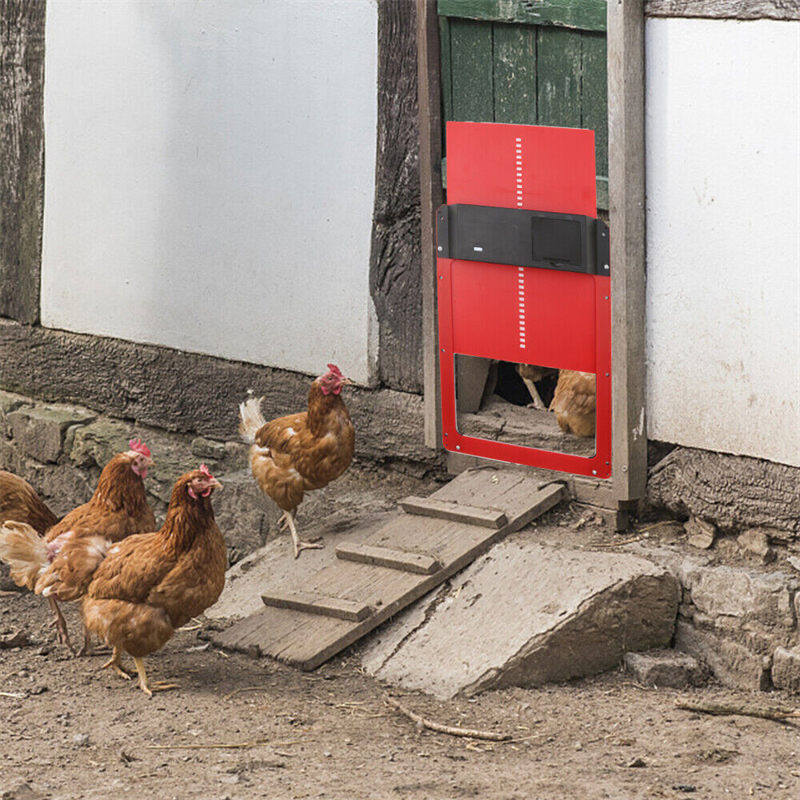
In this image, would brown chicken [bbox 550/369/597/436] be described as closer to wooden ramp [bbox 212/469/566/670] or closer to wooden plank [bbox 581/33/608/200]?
wooden ramp [bbox 212/469/566/670]

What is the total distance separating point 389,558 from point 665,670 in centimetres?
126

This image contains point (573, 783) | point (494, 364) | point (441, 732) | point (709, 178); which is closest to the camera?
point (573, 783)

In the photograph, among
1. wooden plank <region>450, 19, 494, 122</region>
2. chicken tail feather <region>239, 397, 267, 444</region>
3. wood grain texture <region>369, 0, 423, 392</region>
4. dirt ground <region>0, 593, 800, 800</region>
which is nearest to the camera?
dirt ground <region>0, 593, 800, 800</region>

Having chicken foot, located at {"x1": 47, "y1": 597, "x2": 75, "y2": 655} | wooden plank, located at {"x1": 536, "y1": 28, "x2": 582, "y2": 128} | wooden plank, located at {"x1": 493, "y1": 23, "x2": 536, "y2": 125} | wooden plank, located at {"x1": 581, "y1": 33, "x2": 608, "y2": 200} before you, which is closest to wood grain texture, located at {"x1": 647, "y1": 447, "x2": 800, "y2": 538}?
wooden plank, located at {"x1": 581, "y1": 33, "x2": 608, "y2": 200}

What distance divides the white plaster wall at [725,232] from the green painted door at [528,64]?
10.6 inches

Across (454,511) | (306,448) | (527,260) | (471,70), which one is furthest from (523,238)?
(306,448)

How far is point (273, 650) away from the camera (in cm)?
571

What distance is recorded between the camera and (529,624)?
5.49m

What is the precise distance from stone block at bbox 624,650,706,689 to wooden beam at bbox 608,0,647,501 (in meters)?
0.74

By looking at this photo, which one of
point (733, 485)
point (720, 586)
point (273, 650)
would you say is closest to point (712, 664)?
point (720, 586)

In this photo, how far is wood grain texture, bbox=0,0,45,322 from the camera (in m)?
8.25

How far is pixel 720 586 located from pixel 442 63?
264 cm

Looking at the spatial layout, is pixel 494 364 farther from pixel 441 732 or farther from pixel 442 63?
pixel 441 732

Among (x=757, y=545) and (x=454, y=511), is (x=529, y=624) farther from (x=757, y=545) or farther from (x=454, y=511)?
(x=757, y=545)
